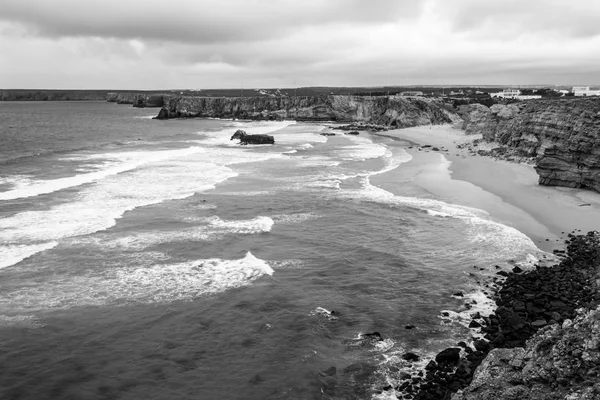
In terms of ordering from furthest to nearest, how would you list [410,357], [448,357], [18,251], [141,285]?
[18,251]
[141,285]
[410,357]
[448,357]

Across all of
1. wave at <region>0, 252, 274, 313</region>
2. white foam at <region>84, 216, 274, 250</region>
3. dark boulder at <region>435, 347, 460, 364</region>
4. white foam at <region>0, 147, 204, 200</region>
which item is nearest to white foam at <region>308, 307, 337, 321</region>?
wave at <region>0, 252, 274, 313</region>

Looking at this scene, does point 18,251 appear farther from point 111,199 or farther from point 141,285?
point 111,199

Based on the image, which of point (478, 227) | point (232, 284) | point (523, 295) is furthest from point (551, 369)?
point (478, 227)

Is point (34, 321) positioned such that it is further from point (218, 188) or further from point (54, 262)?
point (218, 188)

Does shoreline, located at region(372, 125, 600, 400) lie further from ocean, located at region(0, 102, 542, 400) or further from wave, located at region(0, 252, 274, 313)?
wave, located at region(0, 252, 274, 313)

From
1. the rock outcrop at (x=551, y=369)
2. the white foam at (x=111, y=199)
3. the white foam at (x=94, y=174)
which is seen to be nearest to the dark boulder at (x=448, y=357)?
the rock outcrop at (x=551, y=369)
